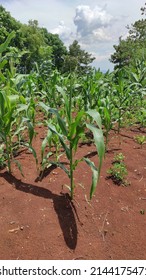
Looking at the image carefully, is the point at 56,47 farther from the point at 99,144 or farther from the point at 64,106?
the point at 99,144

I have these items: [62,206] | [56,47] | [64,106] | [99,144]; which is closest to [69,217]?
[62,206]

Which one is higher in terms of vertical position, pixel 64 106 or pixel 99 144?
pixel 64 106

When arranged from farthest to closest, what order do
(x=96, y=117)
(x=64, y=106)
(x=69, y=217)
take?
(x=64, y=106) < (x=69, y=217) < (x=96, y=117)

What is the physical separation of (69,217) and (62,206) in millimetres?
110

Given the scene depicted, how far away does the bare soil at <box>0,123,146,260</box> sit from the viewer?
148 cm

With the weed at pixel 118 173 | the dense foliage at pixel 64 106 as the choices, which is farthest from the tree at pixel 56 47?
the weed at pixel 118 173

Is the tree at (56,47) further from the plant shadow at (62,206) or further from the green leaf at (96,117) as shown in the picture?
the green leaf at (96,117)

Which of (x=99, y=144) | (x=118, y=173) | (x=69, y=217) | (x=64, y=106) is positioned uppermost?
(x=64, y=106)

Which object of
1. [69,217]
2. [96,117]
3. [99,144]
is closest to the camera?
[99,144]

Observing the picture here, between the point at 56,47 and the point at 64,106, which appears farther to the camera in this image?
the point at 56,47

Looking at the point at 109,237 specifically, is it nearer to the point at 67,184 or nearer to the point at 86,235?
the point at 86,235

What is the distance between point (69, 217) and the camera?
1671mm

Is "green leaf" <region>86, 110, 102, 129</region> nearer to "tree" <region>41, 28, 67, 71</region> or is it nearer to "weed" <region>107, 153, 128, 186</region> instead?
"weed" <region>107, 153, 128, 186</region>

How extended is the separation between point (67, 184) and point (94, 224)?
1.39 ft
